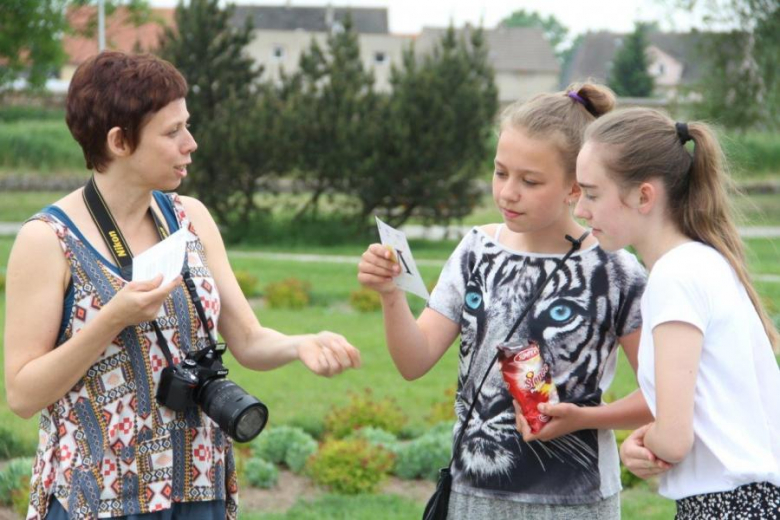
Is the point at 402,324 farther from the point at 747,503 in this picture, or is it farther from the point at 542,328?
the point at 747,503

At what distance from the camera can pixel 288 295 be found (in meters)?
11.4

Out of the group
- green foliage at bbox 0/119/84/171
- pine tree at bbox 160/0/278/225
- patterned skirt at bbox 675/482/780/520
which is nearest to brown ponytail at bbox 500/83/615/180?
patterned skirt at bbox 675/482/780/520

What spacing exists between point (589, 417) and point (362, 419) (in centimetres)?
386

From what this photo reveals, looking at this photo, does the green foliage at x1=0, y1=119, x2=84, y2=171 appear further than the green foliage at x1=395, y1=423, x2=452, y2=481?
Yes

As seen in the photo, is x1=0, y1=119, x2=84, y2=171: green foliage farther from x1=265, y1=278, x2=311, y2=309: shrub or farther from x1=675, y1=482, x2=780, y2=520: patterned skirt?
x1=675, y1=482, x2=780, y2=520: patterned skirt

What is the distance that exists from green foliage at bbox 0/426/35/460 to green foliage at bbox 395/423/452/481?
2.01m

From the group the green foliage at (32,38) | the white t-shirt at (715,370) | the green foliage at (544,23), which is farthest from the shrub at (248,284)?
the green foliage at (544,23)

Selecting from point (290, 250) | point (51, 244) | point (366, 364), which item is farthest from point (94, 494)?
point (290, 250)

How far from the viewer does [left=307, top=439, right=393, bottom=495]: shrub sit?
5426 mm

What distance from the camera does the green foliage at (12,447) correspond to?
5.91 meters

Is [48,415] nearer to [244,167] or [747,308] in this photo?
[747,308]

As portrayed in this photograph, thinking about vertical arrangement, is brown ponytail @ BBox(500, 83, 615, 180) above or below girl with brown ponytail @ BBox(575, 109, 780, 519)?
above

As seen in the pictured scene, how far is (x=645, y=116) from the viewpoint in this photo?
262 cm

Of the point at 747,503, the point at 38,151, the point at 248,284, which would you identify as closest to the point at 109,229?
the point at 747,503
